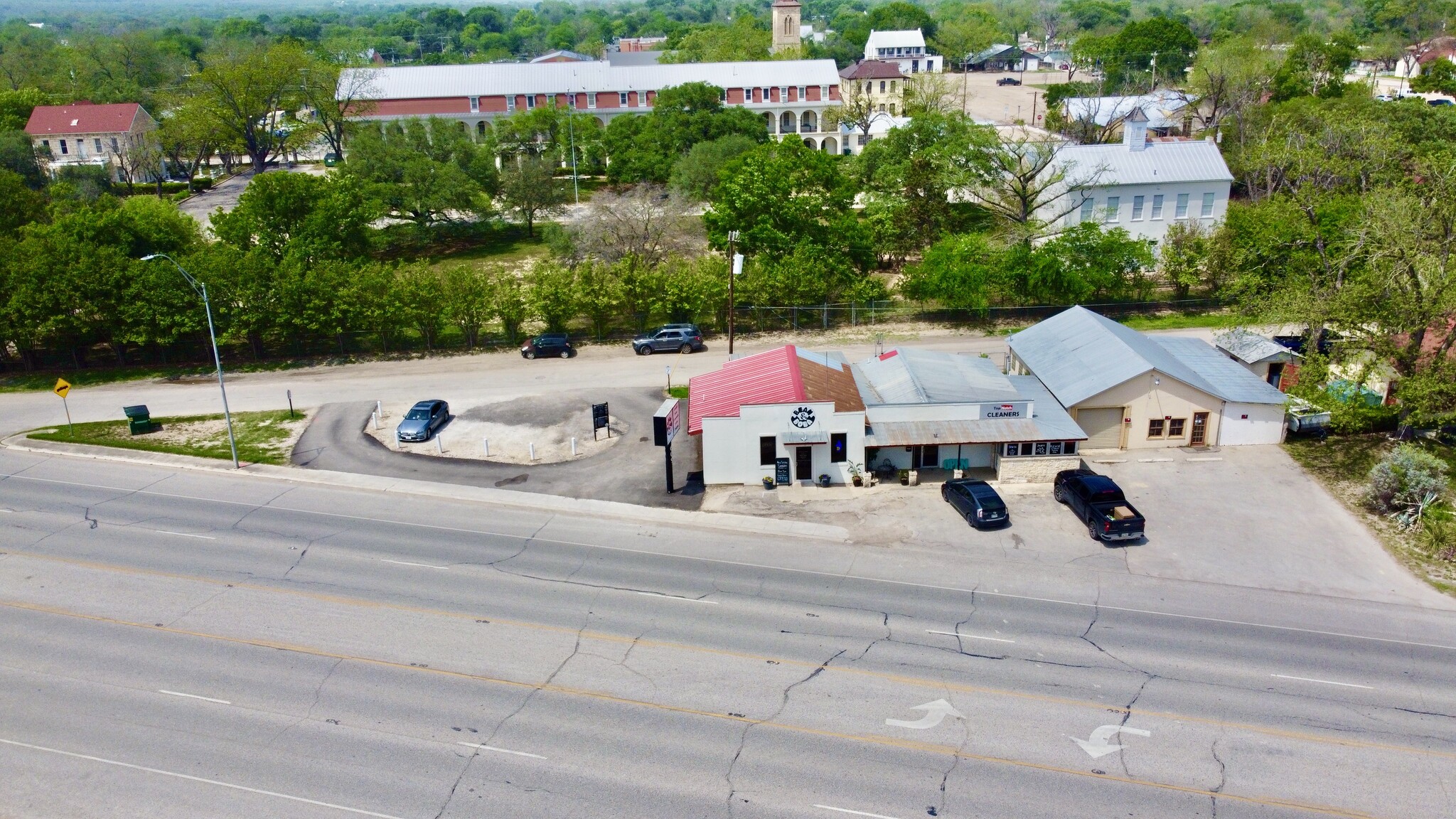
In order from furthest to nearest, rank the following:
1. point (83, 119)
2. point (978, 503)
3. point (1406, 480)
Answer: point (83, 119), point (1406, 480), point (978, 503)

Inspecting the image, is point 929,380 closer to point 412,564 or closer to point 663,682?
point 663,682

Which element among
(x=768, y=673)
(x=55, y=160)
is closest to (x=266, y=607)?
(x=768, y=673)

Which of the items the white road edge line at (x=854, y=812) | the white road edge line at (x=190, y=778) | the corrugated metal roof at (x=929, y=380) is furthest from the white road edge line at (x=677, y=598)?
the corrugated metal roof at (x=929, y=380)

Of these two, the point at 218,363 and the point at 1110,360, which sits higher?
the point at 218,363

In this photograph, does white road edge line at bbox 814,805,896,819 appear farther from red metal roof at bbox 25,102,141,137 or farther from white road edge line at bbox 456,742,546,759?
red metal roof at bbox 25,102,141,137

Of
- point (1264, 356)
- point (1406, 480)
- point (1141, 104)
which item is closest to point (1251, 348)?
point (1264, 356)

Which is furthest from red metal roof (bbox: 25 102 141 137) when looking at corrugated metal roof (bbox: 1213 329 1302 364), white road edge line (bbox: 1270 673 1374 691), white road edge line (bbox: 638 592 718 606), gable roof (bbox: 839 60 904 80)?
white road edge line (bbox: 1270 673 1374 691)

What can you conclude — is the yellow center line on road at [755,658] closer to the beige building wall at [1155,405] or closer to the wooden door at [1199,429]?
the beige building wall at [1155,405]
